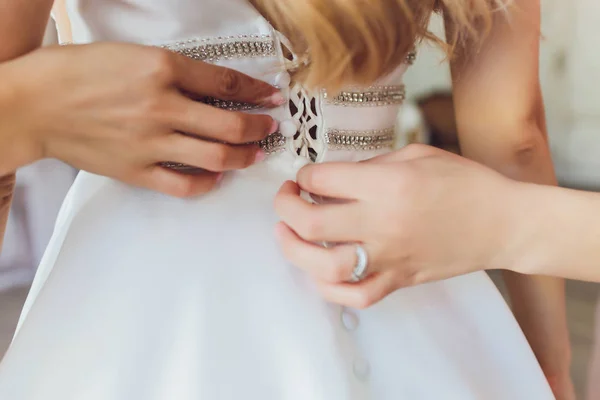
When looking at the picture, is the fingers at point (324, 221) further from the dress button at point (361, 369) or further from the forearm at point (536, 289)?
the forearm at point (536, 289)

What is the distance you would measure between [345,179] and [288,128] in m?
0.10

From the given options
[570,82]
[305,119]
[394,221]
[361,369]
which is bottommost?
[361,369]

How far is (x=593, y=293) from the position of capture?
74.2 inches

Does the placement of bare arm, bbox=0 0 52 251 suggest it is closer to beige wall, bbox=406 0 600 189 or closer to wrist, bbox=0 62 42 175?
wrist, bbox=0 62 42 175

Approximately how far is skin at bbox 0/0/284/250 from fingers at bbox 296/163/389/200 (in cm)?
6

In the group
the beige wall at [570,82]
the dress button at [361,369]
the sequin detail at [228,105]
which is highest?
the beige wall at [570,82]

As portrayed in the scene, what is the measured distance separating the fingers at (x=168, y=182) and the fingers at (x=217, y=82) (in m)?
0.06

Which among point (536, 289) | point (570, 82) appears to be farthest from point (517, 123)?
point (570, 82)

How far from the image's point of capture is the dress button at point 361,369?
429 millimetres

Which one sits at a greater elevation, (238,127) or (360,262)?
(238,127)

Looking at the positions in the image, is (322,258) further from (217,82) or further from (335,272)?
(217,82)

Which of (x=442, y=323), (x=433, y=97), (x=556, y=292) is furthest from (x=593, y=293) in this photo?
(x=442, y=323)

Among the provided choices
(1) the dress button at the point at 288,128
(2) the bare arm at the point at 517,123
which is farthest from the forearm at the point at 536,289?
(1) the dress button at the point at 288,128

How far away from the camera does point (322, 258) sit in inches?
15.5
